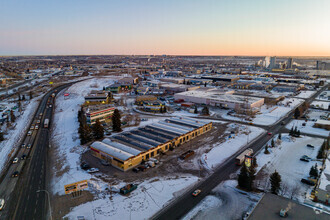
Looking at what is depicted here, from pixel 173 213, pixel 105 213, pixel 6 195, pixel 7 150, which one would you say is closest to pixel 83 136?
pixel 7 150

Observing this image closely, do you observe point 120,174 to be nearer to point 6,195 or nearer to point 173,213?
point 173,213

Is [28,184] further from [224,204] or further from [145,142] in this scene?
[224,204]

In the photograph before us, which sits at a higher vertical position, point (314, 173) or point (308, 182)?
point (314, 173)

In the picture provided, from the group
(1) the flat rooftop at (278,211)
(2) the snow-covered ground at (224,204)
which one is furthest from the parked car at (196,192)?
(1) the flat rooftop at (278,211)

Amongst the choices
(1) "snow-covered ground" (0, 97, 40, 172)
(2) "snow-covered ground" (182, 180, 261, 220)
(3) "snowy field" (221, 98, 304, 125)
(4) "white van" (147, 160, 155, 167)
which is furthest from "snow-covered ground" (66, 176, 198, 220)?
(3) "snowy field" (221, 98, 304, 125)

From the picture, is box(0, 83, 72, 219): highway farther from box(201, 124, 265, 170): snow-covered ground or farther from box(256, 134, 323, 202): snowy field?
box(256, 134, 323, 202): snowy field

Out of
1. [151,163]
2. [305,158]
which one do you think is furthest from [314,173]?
[151,163]
